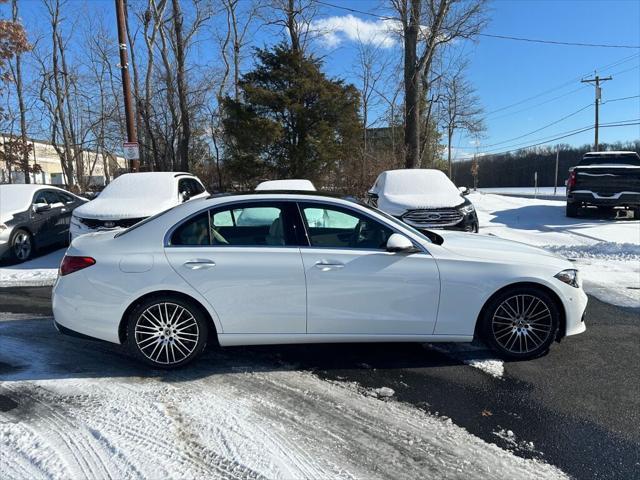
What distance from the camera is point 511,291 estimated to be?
3898 mm

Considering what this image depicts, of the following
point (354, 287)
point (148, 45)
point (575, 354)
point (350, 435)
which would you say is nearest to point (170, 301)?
point (354, 287)

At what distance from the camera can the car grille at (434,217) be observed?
331 inches

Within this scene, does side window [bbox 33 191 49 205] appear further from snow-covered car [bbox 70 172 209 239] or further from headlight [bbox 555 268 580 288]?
headlight [bbox 555 268 580 288]

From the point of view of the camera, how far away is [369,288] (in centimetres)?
374

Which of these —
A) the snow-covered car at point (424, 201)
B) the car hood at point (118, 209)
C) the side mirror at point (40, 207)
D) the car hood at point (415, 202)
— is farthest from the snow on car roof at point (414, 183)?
the side mirror at point (40, 207)

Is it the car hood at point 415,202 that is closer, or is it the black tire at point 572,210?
the car hood at point 415,202

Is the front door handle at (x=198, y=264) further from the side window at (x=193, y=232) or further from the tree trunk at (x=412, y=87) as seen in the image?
the tree trunk at (x=412, y=87)

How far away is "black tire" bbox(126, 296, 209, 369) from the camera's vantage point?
12.2 ft

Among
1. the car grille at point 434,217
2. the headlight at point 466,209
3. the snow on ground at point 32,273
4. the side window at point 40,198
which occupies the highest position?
the side window at point 40,198

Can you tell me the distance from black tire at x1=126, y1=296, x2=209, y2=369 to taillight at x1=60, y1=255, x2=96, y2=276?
0.56 m

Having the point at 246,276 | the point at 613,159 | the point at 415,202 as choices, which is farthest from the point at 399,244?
the point at 613,159

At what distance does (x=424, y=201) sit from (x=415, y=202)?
20 centimetres

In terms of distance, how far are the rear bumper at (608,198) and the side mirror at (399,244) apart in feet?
40.4

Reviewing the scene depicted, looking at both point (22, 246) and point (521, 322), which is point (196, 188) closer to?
point (22, 246)
